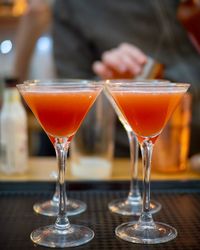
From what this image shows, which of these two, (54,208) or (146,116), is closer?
(146,116)

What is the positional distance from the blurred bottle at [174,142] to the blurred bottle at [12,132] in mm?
367

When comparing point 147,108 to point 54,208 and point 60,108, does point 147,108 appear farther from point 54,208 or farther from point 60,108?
point 54,208

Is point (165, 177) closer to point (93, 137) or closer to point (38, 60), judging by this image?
point (93, 137)

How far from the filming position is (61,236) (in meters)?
0.90

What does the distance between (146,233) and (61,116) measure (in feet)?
0.87

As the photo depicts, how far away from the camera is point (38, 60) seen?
138 inches

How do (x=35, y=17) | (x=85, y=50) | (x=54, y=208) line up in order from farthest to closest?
1. (x=35, y=17)
2. (x=85, y=50)
3. (x=54, y=208)

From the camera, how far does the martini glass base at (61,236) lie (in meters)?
0.86

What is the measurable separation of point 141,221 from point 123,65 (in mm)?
566

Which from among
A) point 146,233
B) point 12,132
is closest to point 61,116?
point 146,233

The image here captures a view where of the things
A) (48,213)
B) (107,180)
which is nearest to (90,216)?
(48,213)

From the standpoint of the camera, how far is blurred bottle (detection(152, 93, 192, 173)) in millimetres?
1360

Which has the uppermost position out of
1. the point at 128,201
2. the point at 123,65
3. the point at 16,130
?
the point at 123,65

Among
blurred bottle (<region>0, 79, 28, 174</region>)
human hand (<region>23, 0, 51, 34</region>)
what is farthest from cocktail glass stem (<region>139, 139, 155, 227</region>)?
human hand (<region>23, 0, 51, 34</region>)
